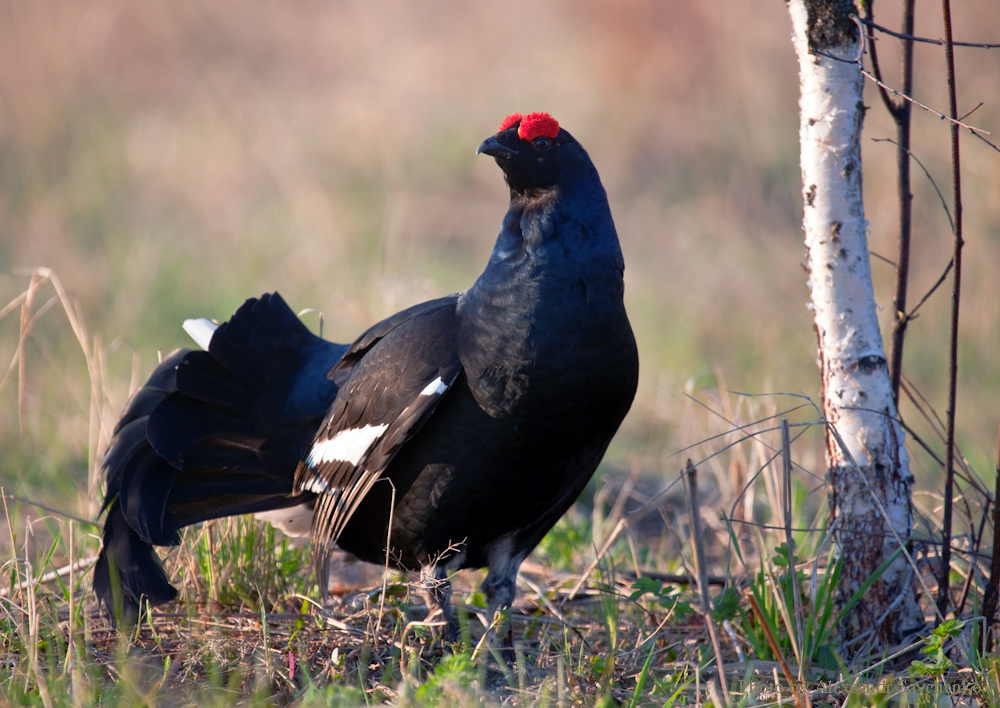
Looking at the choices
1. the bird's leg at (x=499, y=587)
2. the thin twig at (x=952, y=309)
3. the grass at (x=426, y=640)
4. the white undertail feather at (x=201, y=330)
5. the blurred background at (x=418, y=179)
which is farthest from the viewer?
the blurred background at (x=418, y=179)

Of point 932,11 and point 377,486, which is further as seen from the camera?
point 932,11

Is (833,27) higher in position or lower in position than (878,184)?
lower

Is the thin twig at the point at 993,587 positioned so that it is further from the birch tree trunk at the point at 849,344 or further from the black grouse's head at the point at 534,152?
the black grouse's head at the point at 534,152

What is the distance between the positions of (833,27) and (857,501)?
4.48 ft

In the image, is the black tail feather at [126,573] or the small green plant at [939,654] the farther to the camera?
the black tail feather at [126,573]

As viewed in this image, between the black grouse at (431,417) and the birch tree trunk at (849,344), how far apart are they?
1.99 feet

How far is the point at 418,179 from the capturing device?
8875 mm

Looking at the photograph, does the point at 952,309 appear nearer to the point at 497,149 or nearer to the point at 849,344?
the point at 849,344

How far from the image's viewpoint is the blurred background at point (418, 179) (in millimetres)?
6223

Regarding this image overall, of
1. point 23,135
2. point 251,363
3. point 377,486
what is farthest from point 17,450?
point 23,135

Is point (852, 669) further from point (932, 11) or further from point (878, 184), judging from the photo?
point (932, 11)

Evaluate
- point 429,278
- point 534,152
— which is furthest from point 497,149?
point 429,278

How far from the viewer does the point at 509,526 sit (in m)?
2.84

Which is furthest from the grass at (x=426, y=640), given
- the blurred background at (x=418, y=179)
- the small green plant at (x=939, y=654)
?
the blurred background at (x=418, y=179)
